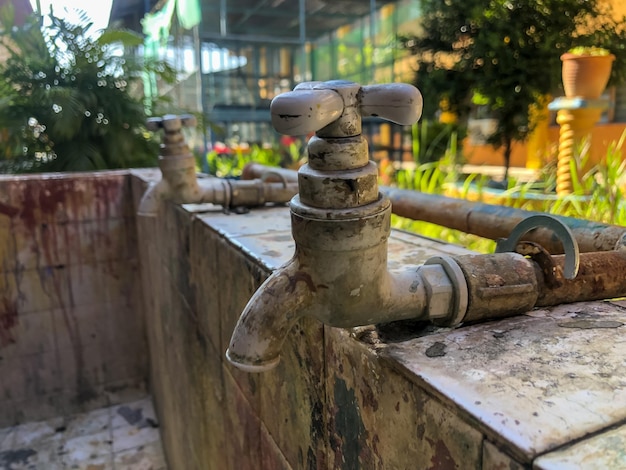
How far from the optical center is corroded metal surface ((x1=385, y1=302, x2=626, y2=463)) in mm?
580

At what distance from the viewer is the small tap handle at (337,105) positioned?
68cm

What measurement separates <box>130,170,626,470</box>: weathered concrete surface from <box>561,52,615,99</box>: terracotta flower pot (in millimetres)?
2066

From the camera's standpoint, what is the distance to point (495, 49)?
4320mm

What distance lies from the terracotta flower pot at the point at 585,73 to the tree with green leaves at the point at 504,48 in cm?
Result: 106

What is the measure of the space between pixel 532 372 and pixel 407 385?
161mm

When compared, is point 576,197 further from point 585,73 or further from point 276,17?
point 276,17

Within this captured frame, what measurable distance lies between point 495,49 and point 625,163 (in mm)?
1987

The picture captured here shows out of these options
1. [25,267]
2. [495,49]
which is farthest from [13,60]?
[495,49]

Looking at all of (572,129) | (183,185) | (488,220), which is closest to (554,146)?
(572,129)

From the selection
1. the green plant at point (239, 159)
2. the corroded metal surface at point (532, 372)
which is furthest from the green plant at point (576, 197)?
the green plant at point (239, 159)

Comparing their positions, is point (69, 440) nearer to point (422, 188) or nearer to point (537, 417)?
point (422, 188)

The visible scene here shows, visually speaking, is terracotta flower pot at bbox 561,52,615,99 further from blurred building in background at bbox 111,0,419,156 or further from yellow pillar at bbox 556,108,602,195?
blurred building in background at bbox 111,0,419,156

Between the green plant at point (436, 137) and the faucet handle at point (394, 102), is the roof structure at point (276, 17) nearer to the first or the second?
the green plant at point (436, 137)

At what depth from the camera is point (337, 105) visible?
0.71 meters
